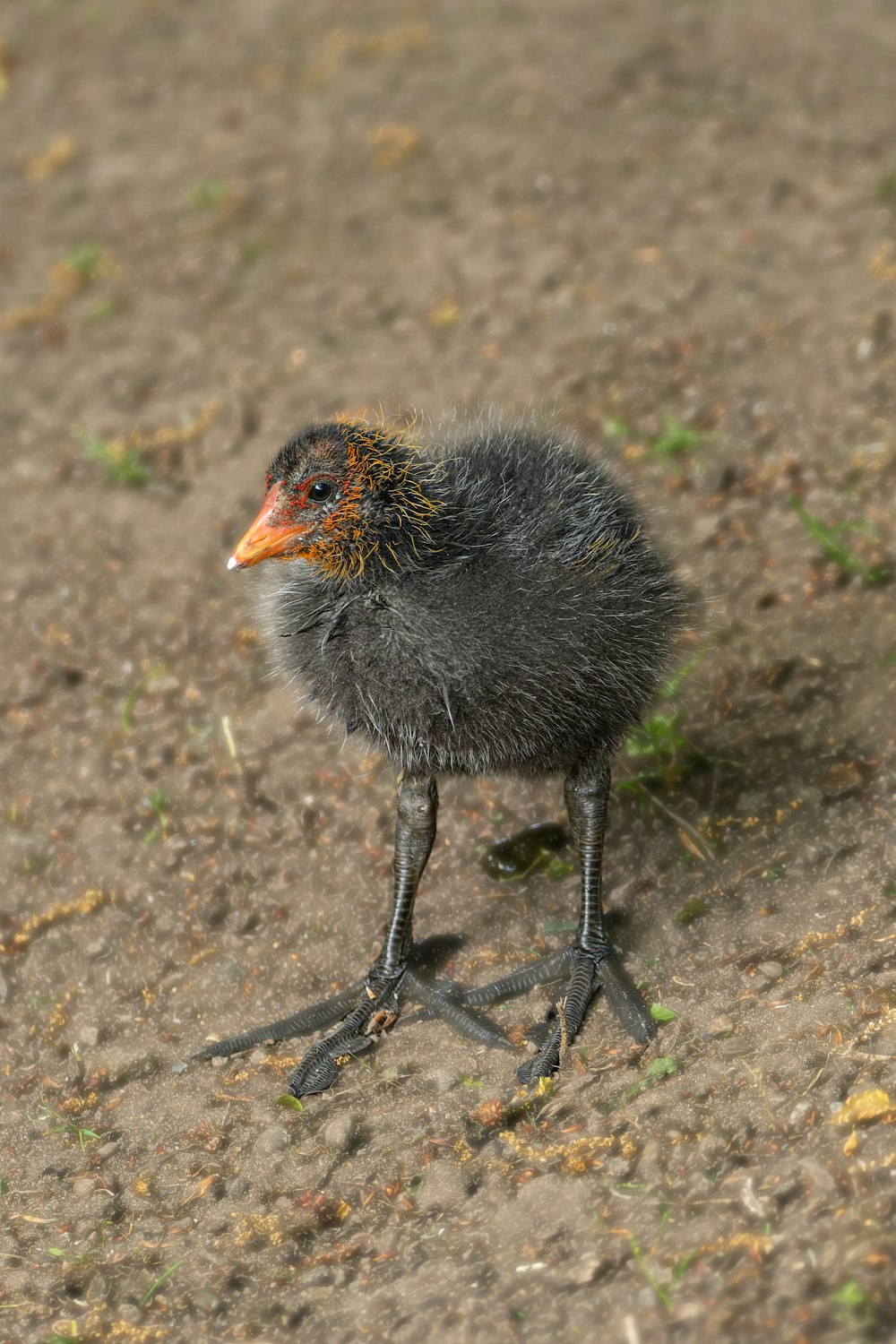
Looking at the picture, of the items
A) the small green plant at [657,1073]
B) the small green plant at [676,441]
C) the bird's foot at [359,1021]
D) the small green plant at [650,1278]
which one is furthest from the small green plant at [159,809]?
the small green plant at [676,441]

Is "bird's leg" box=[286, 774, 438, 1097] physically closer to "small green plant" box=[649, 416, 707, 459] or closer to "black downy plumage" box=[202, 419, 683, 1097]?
"black downy plumage" box=[202, 419, 683, 1097]

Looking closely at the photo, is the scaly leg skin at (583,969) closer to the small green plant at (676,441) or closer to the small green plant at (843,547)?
the small green plant at (843,547)

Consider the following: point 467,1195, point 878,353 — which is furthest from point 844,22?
point 467,1195

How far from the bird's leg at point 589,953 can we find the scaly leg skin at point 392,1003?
17 cm

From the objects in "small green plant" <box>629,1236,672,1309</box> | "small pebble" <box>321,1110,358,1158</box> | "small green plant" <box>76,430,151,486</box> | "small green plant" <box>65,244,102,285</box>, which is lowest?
"small pebble" <box>321,1110,358,1158</box>

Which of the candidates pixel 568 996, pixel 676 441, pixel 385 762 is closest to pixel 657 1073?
pixel 568 996

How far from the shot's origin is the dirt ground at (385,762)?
301cm

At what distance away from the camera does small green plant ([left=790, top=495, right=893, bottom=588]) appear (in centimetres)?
457

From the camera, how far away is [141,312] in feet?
20.8

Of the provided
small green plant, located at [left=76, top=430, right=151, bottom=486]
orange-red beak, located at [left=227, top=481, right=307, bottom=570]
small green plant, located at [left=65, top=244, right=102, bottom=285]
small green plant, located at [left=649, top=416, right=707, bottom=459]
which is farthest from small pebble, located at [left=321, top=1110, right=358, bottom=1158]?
small green plant, located at [left=65, top=244, right=102, bottom=285]

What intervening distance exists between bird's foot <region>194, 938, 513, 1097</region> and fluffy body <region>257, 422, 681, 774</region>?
66 centimetres

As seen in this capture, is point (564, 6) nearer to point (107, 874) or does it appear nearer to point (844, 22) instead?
point (844, 22)

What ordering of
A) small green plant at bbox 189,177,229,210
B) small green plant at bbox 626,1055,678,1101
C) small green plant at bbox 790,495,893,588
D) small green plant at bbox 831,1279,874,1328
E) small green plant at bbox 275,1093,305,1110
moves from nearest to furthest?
small green plant at bbox 831,1279,874,1328 → small green plant at bbox 626,1055,678,1101 → small green plant at bbox 275,1093,305,1110 → small green plant at bbox 790,495,893,588 → small green plant at bbox 189,177,229,210

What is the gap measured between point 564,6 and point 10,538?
444 centimetres
